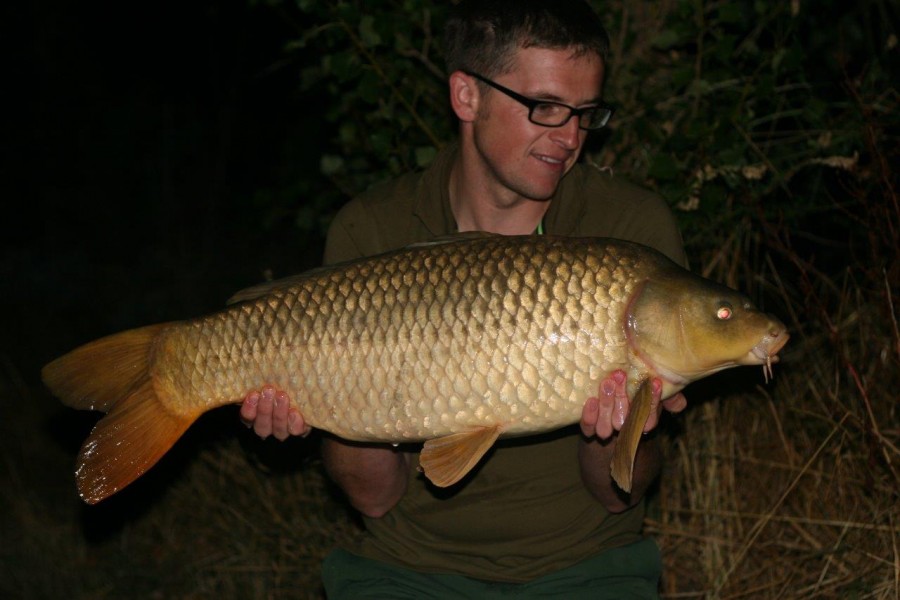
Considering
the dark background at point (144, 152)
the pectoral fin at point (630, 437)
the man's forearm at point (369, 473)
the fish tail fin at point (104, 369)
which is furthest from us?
the dark background at point (144, 152)

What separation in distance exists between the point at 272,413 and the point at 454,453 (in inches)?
14.9

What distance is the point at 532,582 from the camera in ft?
7.38

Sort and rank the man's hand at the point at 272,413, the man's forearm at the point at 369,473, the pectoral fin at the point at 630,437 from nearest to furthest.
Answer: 1. the pectoral fin at the point at 630,437
2. the man's hand at the point at 272,413
3. the man's forearm at the point at 369,473

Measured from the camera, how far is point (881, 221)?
113 inches

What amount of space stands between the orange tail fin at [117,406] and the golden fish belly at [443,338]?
190mm

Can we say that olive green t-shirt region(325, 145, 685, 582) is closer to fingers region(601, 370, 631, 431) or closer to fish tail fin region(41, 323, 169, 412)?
fingers region(601, 370, 631, 431)

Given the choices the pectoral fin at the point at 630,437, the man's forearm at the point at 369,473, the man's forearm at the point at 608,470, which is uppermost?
the pectoral fin at the point at 630,437

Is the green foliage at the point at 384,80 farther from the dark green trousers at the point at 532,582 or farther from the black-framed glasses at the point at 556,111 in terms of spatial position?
the dark green trousers at the point at 532,582

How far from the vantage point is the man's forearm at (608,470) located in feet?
7.30

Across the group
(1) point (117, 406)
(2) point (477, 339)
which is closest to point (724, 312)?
(2) point (477, 339)

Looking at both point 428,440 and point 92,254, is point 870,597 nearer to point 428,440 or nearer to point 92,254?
point 428,440

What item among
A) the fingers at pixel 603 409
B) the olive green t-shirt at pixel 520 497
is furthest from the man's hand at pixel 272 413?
the fingers at pixel 603 409

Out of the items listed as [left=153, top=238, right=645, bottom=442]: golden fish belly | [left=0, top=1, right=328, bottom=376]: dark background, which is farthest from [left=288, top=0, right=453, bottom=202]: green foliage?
[left=0, top=1, right=328, bottom=376]: dark background

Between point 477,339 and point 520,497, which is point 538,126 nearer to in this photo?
point 477,339
